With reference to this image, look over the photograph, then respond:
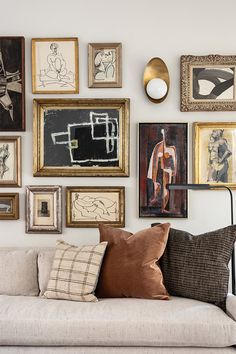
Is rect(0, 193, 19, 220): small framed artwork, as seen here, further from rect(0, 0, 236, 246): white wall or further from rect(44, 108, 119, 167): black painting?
rect(44, 108, 119, 167): black painting

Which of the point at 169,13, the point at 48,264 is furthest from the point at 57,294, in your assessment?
the point at 169,13

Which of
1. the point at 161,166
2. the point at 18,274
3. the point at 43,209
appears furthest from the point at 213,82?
the point at 18,274

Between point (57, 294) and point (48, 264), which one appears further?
point (48, 264)

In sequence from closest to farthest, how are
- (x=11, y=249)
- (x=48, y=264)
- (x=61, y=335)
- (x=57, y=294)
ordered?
(x=61, y=335) < (x=57, y=294) < (x=48, y=264) < (x=11, y=249)

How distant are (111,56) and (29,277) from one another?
1622 mm

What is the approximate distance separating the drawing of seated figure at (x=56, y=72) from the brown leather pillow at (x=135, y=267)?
1.24 metres

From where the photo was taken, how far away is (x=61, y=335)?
2787mm

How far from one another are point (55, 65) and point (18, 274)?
1479 millimetres

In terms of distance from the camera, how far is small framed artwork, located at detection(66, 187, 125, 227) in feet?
12.4

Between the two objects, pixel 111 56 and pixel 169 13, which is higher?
pixel 169 13

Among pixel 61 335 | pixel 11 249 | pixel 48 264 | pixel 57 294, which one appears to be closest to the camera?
pixel 61 335

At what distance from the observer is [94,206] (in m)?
3.81

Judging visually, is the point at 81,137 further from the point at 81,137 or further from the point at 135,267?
the point at 135,267

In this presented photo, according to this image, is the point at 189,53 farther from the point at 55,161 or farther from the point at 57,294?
the point at 57,294
